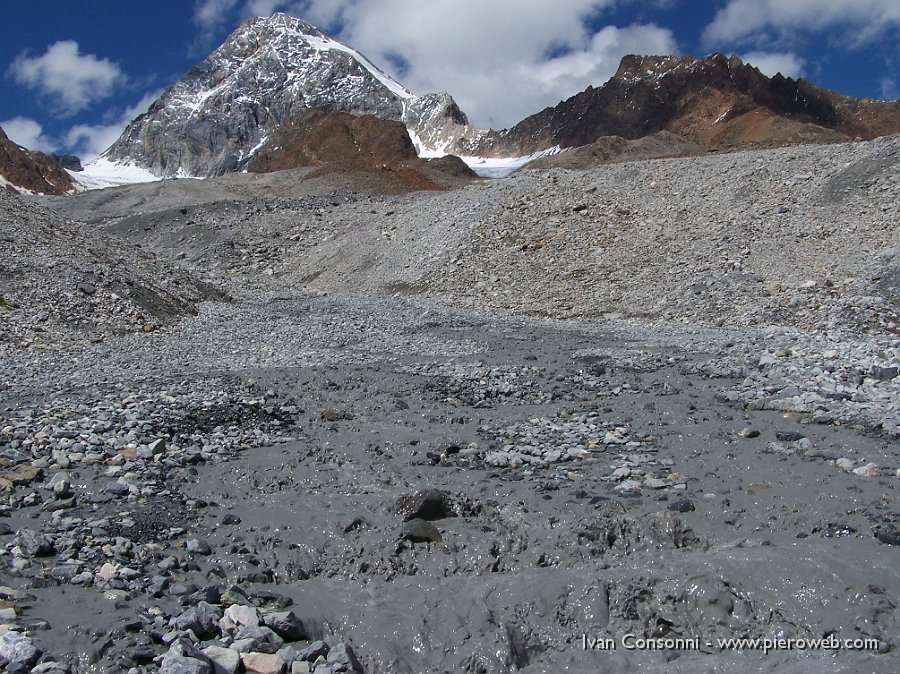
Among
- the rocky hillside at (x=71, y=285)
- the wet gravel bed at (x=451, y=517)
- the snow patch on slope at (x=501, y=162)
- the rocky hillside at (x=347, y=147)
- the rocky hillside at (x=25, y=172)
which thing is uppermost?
the snow patch on slope at (x=501, y=162)

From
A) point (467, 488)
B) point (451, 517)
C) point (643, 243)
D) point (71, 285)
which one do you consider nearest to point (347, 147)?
point (643, 243)

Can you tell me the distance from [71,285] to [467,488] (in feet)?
41.9

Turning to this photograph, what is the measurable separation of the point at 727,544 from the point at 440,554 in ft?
6.73

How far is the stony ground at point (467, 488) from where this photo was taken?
4594 mm

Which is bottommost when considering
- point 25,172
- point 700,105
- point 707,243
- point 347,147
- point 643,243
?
point 707,243

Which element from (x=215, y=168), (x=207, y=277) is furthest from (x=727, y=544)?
(x=215, y=168)

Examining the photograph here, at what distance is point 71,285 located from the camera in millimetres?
16406

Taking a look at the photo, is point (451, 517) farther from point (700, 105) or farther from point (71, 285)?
point (700, 105)

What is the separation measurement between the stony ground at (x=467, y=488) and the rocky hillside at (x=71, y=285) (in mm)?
340

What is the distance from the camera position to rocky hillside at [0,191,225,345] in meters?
14.9

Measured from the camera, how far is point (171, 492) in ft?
22.3

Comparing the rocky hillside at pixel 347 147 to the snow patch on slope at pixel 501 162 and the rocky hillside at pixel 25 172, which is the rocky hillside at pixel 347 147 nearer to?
the rocky hillside at pixel 25 172

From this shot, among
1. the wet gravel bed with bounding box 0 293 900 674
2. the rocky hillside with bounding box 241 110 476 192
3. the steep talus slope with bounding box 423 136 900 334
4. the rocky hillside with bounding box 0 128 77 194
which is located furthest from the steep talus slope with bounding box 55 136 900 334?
the rocky hillside with bounding box 0 128 77 194

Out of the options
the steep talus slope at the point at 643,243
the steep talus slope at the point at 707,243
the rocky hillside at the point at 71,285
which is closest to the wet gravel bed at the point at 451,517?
the rocky hillside at the point at 71,285
